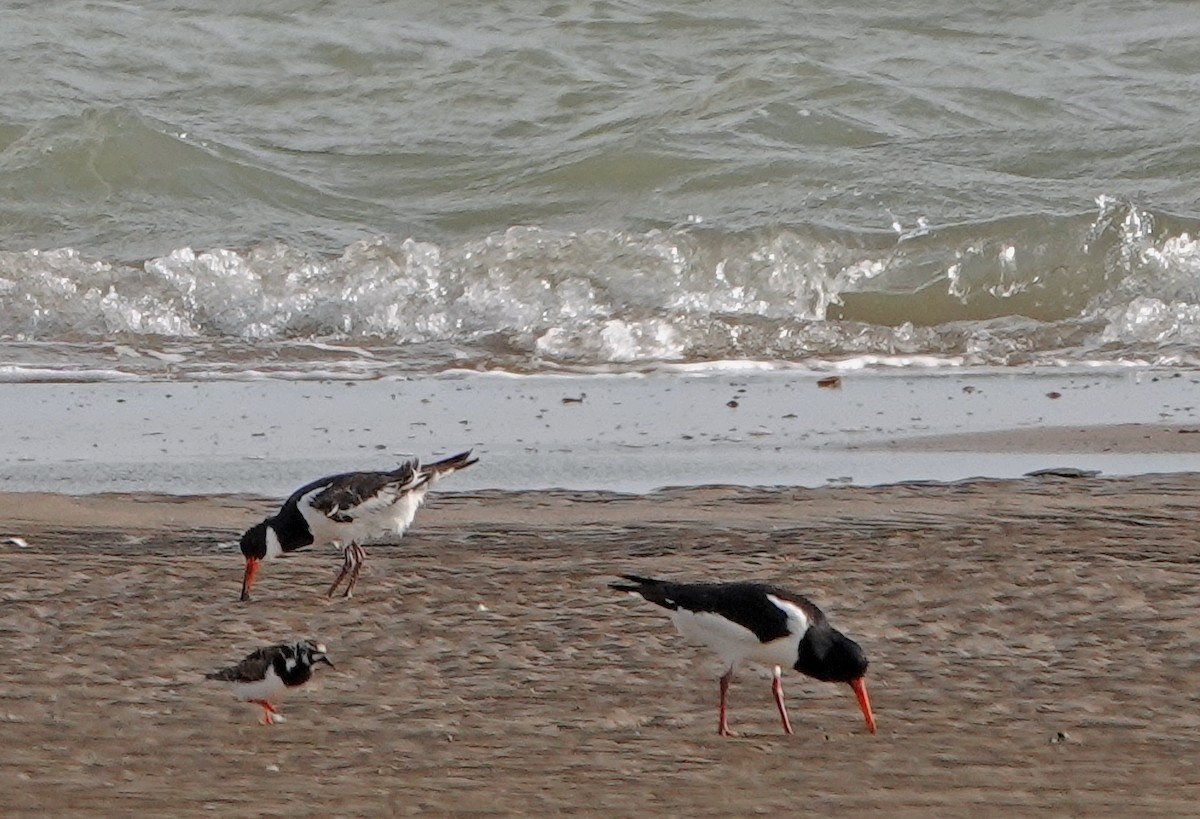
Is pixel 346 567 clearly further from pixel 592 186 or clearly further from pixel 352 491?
pixel 592 186

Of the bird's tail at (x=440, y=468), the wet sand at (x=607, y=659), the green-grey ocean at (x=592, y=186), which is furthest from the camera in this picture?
the green-grey ocean at (x=592, y=186)

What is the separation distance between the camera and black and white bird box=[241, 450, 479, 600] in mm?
5043

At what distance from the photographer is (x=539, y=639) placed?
4.59m

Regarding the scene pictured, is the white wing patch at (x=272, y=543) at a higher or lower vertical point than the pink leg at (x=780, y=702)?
higher

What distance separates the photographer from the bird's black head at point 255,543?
16.3 feet

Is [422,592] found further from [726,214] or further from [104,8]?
[104,8]

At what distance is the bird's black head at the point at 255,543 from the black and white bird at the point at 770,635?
51.8 inches

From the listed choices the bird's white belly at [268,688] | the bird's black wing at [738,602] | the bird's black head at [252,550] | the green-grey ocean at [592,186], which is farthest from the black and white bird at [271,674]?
the green-grey ocean at [592,186]

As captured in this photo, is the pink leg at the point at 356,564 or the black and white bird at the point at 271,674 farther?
the pink leg at the point at 356,564

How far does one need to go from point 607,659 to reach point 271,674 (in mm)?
828

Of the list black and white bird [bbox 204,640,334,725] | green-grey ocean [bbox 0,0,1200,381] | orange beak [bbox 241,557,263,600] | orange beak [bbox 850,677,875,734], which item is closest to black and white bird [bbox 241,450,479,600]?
orange beak [bbox 241,557,263,600]

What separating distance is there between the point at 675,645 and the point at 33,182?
30.0ft

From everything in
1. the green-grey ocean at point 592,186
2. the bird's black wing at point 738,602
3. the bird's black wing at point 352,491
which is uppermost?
the green-grey ocean at point 592,186

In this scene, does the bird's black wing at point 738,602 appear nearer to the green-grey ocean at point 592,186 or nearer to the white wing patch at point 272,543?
the white wing patch at point 272,543
